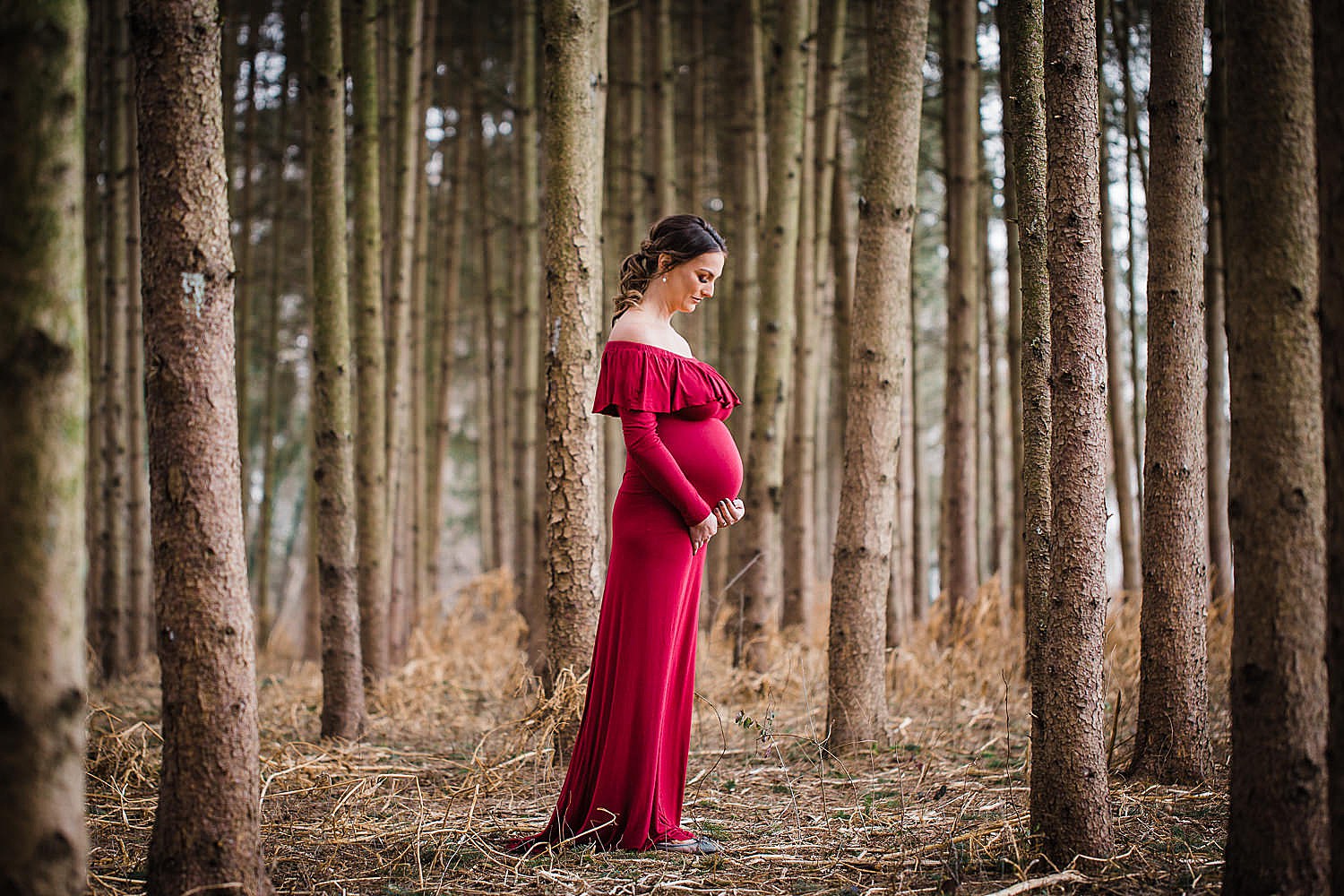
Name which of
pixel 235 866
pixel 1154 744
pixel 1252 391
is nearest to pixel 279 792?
pixel 235 866

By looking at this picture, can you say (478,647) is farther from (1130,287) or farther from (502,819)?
(1130,287)

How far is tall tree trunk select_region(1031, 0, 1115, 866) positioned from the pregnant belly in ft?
3.25

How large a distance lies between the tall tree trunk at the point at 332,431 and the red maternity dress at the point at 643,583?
197cm

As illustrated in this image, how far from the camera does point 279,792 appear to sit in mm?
3852

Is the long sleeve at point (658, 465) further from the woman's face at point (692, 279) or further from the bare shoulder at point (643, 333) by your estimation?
the woman's face at point (692, 279)

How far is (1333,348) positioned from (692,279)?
1.85 m

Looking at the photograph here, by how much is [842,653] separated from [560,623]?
124 cm

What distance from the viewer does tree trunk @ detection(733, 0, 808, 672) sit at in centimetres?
580

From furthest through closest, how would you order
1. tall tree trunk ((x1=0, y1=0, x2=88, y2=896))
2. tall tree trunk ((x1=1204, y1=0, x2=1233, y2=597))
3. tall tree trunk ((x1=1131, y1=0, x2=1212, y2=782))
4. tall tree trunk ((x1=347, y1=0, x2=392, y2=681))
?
1. tall tree trunk ((x1=1204, y1=0, x2=1233, y2=597))
2. tall tree trunk ((x1=347, y1=0, x2=392, y2=681))
3. tall tree trunk ((x1=1131, y1=0, x2=1212, y2=782))
4. tall tree trunk ((x1=0, y1=0, x2=88, y2=896))

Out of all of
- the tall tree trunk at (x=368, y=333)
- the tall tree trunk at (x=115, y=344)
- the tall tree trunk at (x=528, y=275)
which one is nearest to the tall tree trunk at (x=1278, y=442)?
the tall tree trunk at (x=368, y=333)

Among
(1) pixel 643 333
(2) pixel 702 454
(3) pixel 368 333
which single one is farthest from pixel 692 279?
(3) pixel 368 333

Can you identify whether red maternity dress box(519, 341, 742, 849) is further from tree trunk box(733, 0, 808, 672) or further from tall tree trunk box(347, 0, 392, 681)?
tall tree trunk box(347, 0, 392, 681)

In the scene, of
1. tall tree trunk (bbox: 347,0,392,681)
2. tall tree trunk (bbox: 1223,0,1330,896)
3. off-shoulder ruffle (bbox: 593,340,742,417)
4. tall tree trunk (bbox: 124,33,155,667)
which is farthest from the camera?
tall tree trunk (bbox: 124,33,155,667)

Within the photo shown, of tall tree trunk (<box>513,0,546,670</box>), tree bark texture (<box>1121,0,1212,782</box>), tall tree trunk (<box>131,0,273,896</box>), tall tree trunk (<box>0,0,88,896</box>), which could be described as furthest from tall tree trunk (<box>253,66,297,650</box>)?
tall tree trunk (<box>0,0,88,896</box>)
